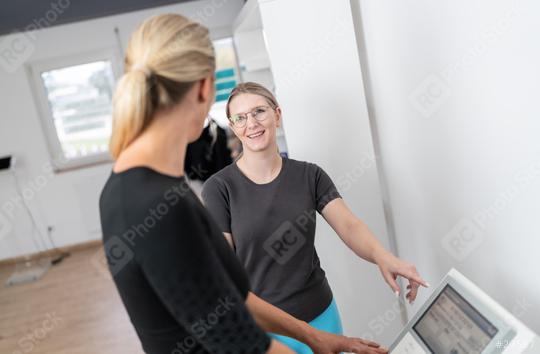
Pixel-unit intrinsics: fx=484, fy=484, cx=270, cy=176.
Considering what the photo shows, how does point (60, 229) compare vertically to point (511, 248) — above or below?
below

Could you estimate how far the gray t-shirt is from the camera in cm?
142

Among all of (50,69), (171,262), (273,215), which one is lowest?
(273,215)

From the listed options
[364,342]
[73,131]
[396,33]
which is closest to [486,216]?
[364,342]

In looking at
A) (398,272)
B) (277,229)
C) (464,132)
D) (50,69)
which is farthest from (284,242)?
(50,69)

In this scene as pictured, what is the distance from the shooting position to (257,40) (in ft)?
12.2

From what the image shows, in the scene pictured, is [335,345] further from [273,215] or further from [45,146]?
[45,146]

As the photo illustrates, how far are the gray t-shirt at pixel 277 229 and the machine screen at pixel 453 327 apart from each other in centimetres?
45

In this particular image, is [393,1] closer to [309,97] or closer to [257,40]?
[309,97]

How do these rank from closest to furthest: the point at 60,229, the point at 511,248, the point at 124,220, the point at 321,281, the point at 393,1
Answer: the point at 124,220, the point at 511,248, the point at 321,281, the point at 393,1, the point at 60,229

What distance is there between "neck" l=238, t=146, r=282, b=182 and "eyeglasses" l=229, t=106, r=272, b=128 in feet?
0.29

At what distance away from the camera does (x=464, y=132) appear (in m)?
1.33

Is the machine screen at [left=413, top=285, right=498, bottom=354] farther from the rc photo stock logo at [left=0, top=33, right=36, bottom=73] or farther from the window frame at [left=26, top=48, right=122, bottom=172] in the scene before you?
the rc photo stock logo at [left=0, top=33, right=36, bottom=73]

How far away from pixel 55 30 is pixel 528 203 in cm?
548

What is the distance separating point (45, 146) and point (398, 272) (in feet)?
17.0
